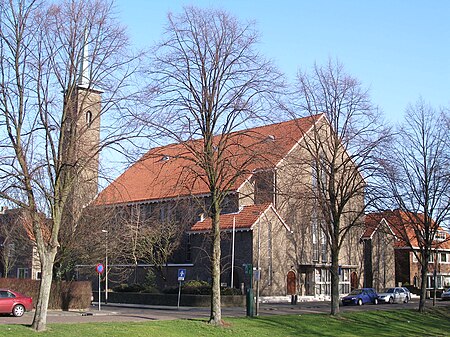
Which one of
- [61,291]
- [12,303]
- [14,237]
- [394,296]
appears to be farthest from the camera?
[394,296]

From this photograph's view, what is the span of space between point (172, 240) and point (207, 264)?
422cm

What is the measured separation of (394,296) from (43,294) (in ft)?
128

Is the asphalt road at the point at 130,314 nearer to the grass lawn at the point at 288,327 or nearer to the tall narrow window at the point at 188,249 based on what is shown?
the grass lawn at the point at 288,327

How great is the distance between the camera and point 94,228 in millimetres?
45031

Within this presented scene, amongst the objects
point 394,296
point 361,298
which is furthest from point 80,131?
point 394,296

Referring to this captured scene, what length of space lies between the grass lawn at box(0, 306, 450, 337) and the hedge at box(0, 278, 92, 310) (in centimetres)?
1336

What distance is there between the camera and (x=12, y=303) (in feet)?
102

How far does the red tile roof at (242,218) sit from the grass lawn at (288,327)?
554 inches

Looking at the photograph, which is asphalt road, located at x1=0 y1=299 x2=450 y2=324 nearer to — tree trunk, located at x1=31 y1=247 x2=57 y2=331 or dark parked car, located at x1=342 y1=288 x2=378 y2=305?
tree trunk, located at x1=31 y1=247 x2=57 y2=331

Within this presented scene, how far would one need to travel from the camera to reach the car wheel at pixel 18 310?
31.3 meters

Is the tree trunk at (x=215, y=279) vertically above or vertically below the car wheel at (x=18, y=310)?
above

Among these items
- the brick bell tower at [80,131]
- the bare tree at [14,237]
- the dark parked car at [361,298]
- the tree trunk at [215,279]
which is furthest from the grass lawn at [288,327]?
the bare tree at [14,237]

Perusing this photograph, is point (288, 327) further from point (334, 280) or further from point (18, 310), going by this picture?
point (18, 310)

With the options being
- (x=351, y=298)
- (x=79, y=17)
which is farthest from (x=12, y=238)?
(x=79, y=17)
